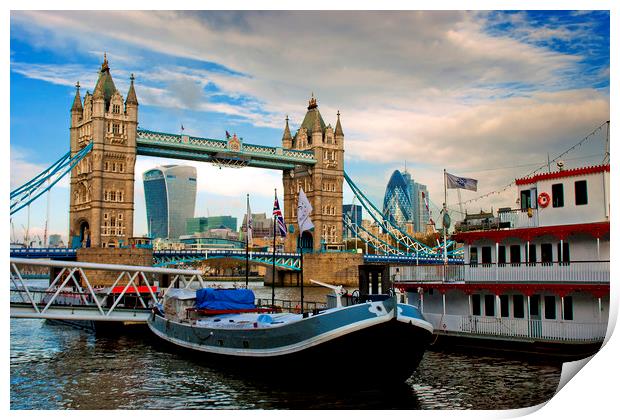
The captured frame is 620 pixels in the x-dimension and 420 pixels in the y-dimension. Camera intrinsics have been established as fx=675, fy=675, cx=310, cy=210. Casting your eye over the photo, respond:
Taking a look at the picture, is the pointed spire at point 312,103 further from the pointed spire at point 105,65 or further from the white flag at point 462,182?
the white flag at point 462,182

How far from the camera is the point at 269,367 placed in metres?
23.3

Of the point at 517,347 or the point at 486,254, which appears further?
the point at 486,254

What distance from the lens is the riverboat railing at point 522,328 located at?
2366 centimetres

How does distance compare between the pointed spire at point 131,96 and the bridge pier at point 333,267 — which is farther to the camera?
the bridge pier at point 333,267

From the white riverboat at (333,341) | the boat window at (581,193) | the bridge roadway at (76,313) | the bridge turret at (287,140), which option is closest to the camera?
the white riverboat at (333,341)

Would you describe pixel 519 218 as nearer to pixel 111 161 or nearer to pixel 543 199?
pixel 543 199

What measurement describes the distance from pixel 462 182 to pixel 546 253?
6.40 meters

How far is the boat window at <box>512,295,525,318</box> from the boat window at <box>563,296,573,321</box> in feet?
6.24

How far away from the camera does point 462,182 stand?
31141 mm

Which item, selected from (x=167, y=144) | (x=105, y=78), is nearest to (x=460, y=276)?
(x=167, y=144)

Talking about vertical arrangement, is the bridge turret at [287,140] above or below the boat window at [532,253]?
above

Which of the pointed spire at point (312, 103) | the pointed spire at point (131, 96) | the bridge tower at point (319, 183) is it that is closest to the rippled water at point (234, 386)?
the pointed spire at point (131, 96)

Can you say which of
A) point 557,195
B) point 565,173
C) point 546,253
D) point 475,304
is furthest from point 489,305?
point 565,173

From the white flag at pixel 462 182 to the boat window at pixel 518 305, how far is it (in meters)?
6.48
